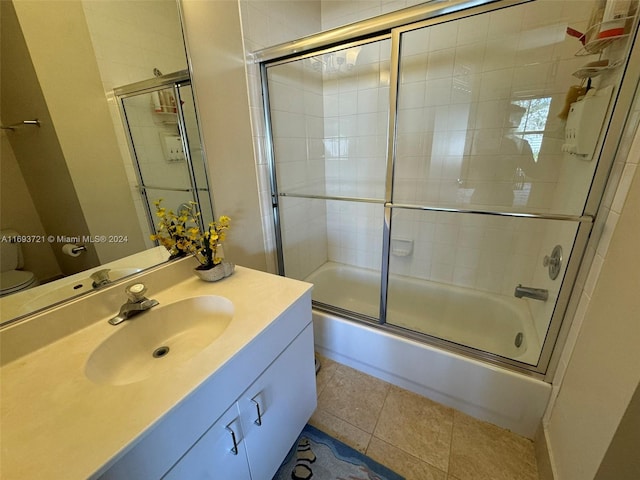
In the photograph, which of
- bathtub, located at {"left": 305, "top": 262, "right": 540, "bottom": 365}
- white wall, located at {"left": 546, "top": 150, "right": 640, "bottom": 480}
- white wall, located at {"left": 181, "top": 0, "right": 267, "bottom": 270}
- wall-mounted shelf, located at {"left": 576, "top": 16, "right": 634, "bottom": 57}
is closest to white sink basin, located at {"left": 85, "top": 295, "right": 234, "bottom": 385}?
white wall, located at {"left": 181, "top": 0, "right": 267, "bottom": 270}

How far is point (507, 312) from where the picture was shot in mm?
1692

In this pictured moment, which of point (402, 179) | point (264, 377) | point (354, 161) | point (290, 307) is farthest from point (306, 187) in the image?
point (264, 377)

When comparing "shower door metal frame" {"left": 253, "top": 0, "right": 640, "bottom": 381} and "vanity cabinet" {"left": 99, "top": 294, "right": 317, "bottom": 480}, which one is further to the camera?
"shower door metal frame" {"left": 253, "top": 0, "right": 640, "bottom": 381}

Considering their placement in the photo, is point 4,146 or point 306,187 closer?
point 4,146

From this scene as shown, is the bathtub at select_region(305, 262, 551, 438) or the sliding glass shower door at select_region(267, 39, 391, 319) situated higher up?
the sliding glass shower door at select_region(267, 39, 391, 319)

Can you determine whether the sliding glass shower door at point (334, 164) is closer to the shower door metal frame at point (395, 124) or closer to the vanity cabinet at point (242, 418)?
the shower door metal frame at point (395, 124)

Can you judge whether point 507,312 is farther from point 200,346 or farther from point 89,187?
point 89,187

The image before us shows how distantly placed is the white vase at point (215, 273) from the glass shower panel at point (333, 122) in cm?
73

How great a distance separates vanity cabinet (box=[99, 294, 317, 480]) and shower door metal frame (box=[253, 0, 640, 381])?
0.65m

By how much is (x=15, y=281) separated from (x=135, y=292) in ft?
0.94

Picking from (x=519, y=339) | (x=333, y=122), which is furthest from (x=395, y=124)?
(x=519, y=339)

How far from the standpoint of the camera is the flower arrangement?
109 cm

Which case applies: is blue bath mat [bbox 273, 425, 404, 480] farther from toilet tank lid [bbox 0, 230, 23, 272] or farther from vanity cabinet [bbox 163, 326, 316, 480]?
toilet tank lid [bbox 0, 230, 23, 272]

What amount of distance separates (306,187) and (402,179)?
73 cm
